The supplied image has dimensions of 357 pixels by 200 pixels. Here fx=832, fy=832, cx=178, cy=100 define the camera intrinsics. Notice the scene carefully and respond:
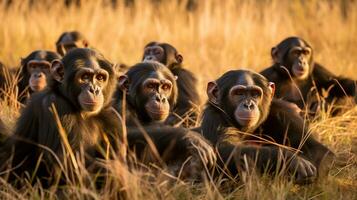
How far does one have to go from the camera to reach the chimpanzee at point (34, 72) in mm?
9891

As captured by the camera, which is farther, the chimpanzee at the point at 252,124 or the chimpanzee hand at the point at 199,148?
the chimpanzee at the point at 252,124

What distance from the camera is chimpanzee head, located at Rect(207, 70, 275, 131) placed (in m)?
6.82

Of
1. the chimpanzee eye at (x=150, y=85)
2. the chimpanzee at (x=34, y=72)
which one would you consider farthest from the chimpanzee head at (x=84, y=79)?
the chimpanzee at (x=34, y=72)

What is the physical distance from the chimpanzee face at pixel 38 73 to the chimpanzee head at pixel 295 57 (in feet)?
9.78

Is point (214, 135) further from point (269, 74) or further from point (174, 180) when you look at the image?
point (269, 74)

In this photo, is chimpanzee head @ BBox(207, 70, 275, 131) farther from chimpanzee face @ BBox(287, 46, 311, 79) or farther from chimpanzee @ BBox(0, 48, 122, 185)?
chimpanzee face @ BBox(287, 46, 311, 79)

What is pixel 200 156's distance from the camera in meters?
5.85

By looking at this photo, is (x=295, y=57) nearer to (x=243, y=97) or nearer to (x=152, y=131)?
(x=243, y=97)

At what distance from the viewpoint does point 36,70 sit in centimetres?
1023

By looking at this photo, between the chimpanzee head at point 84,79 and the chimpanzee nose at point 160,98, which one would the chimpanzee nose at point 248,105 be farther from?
the chimpanzee head at point 84,79

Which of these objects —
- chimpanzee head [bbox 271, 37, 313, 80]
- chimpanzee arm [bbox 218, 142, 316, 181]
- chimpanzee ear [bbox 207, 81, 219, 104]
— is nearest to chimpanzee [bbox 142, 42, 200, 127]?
chimpanzee head [bbox 271, 37, 313, 80]

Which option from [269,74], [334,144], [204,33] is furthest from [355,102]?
→ [204,33]

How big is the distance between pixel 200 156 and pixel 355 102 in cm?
477

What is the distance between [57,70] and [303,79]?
5.06 m
